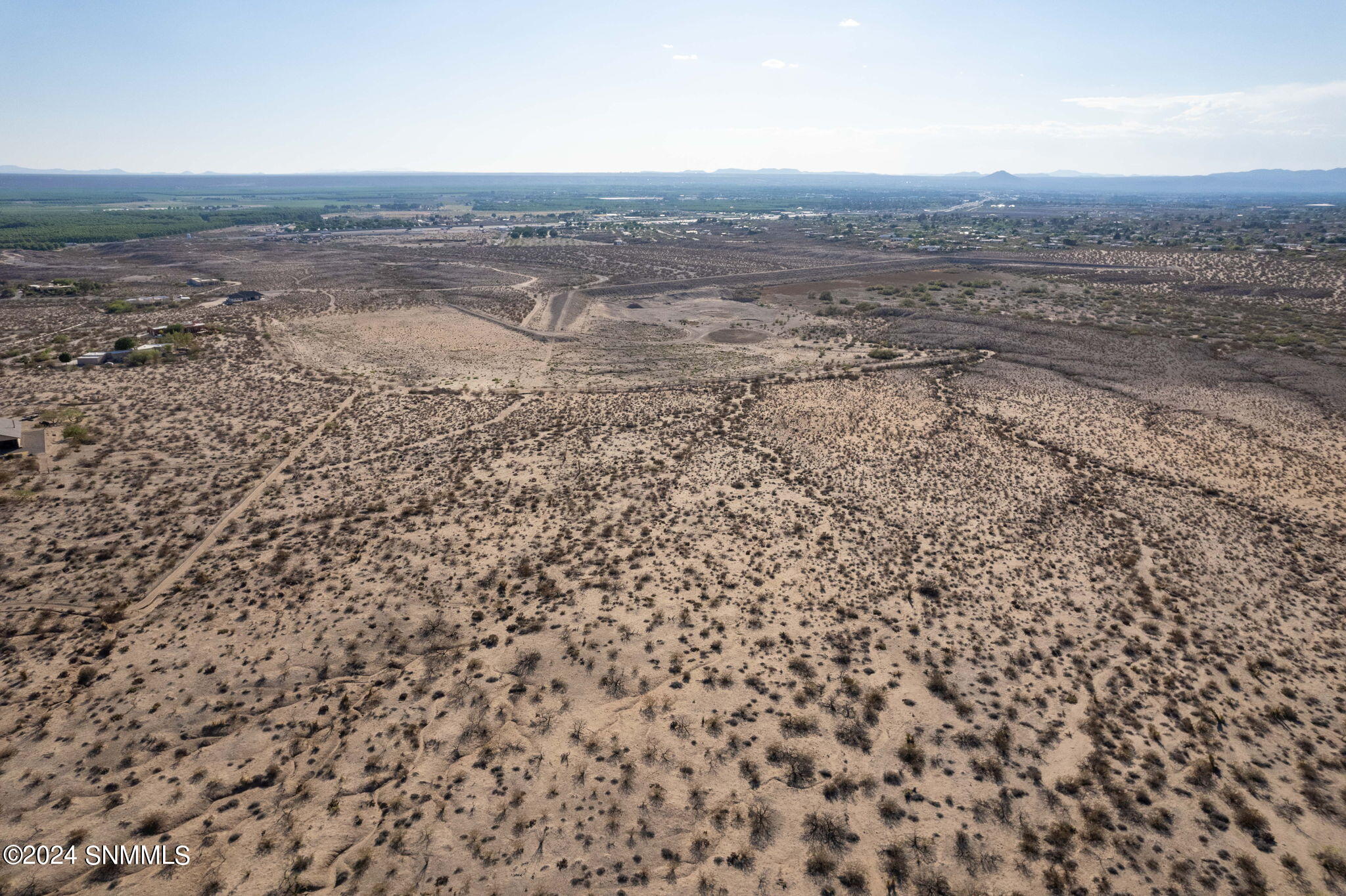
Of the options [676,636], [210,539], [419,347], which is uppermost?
[419,347]

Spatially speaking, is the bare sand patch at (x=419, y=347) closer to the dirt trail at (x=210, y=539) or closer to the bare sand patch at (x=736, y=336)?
the dirt trail at (x=210, y=539)

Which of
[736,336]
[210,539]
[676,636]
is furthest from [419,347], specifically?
[676,636]

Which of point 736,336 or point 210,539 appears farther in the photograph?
point 736,336

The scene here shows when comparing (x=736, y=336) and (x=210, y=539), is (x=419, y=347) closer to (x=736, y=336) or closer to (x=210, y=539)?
(x=736, y=336)

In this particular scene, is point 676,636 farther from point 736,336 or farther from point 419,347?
point 736,336

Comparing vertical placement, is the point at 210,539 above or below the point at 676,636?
above

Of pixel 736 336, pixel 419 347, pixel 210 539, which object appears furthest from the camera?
pixel 736 336

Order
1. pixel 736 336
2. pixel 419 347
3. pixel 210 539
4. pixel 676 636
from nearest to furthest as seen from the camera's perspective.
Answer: pixel 676 636 < pixel 210 539 < pixel 419 347 < pixel 736 336

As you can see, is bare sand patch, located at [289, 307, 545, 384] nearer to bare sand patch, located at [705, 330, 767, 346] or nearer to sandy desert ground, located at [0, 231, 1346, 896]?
sandy desert ground, located at [0, 231, 1346, 896]
